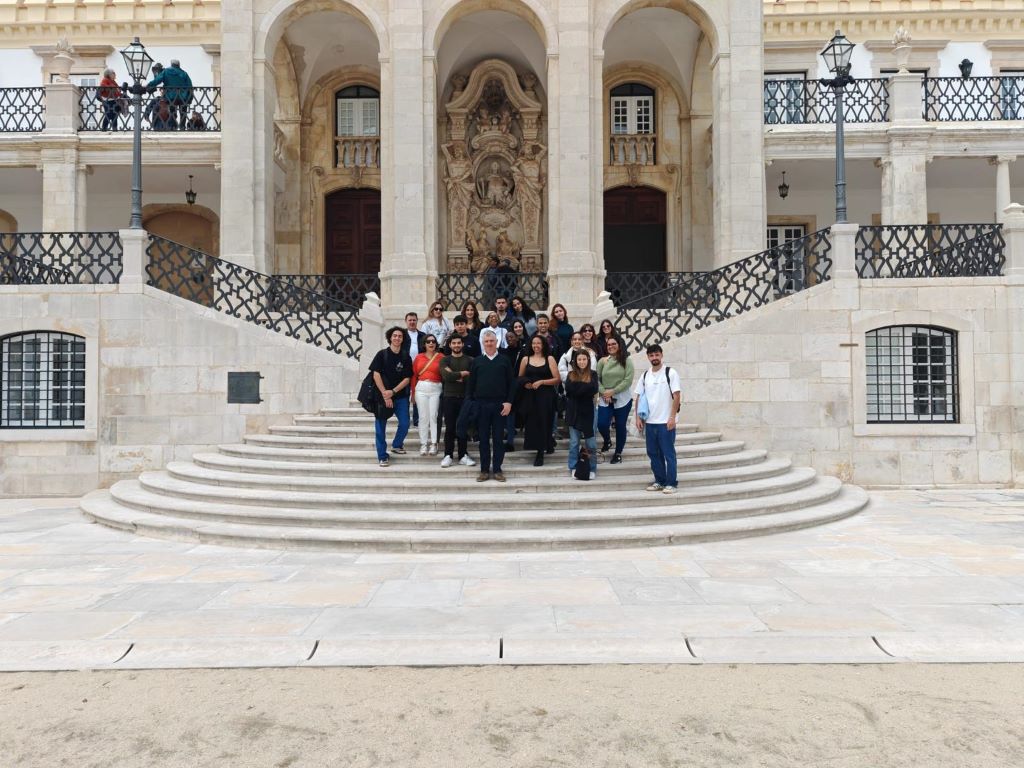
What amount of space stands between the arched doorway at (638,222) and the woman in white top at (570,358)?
11.1 meters

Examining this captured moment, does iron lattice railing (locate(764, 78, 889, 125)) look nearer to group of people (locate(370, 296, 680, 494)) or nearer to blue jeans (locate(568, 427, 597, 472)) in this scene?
group of people (locate(370, 296, 680, 494))

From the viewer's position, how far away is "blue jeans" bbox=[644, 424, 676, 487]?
889 cm

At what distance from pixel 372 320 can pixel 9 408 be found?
6245 millimetres

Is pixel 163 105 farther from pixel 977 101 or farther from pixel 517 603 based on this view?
pixel 977 101

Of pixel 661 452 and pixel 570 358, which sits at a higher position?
pixel 570 358

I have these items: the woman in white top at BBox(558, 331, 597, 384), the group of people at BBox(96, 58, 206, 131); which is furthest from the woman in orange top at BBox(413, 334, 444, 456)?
the group of people at BBox(96, 58, 206, 131)

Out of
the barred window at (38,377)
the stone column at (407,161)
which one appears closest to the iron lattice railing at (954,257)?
the stone column at (407,161)

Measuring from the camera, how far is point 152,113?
712 inches

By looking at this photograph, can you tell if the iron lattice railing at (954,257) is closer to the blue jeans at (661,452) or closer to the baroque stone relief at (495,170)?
the blue jeans at (661,452)

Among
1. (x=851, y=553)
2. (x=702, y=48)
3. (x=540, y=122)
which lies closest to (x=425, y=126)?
(x=540, y=122)

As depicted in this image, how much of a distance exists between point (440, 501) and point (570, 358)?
2.41 meters

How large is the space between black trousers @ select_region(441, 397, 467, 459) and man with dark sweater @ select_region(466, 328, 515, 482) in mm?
437

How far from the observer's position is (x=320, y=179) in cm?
2006

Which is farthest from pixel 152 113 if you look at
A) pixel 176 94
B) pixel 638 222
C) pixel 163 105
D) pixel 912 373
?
pixel 912 373
